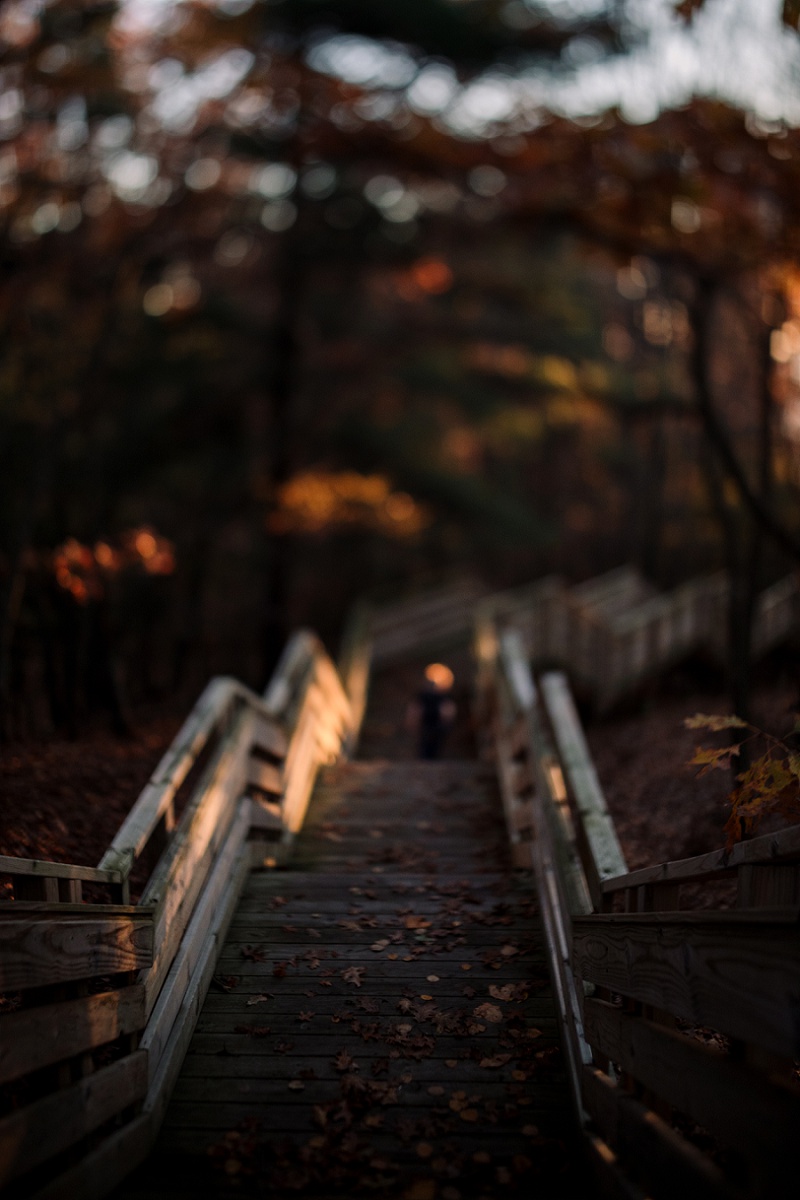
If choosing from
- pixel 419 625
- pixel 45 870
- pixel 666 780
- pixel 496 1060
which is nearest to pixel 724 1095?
pixel 496 1060

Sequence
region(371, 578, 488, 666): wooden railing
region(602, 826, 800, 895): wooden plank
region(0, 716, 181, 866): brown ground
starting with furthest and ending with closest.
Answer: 1. region(371, 578, 488, 666): wooden railing
2. region(0, 716, 181, 866): brown ground
3. region(602, 826, 800, 895): wooden plank

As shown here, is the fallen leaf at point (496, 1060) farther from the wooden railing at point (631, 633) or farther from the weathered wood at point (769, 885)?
the wooden railing at point (631, 633)

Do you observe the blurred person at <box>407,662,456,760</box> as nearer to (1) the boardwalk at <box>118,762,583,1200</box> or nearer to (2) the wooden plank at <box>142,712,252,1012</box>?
(1) the boardwalk at <box>118,762,583,1200</box>

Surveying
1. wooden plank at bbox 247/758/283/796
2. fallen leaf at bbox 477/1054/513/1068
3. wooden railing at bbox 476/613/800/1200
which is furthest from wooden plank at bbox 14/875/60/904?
wooden plank at bbox 247/758/283/796

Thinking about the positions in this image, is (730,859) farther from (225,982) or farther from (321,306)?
(321,306)

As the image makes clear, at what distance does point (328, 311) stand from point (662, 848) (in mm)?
13644

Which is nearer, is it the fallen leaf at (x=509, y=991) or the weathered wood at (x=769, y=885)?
the weathered wood at (x=769, y=885)

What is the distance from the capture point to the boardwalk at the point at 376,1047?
13.1 feet

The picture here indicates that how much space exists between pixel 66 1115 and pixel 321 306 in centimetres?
1666

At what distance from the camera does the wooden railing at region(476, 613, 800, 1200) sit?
2631mm

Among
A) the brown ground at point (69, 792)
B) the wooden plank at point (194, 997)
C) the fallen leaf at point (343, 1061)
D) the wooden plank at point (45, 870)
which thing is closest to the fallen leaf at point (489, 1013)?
the fallen leaf at point (343, 1061)

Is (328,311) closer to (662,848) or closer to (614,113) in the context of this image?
(614,113)

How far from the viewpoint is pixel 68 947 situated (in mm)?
3689

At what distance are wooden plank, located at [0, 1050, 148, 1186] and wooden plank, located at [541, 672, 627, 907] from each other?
2.37m
